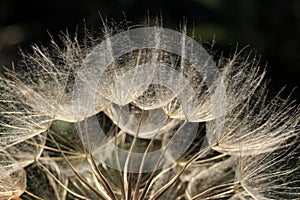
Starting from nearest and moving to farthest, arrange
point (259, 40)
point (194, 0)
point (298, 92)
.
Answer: point (298, 92) → point (259, 40) → point (194, 0)

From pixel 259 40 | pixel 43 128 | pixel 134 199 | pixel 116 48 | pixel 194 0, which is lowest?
pixel 134 199

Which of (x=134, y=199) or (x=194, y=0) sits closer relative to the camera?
(x=134, y=199)

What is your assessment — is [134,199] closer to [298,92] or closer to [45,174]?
[45,174]

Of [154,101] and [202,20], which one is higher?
[202,20]

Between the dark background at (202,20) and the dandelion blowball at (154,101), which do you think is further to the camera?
the dark background at (202,20)

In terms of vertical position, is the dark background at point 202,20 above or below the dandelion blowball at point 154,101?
above

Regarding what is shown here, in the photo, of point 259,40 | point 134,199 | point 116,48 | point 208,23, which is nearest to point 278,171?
point 134,199

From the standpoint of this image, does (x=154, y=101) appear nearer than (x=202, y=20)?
Yes

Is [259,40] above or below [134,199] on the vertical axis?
above
